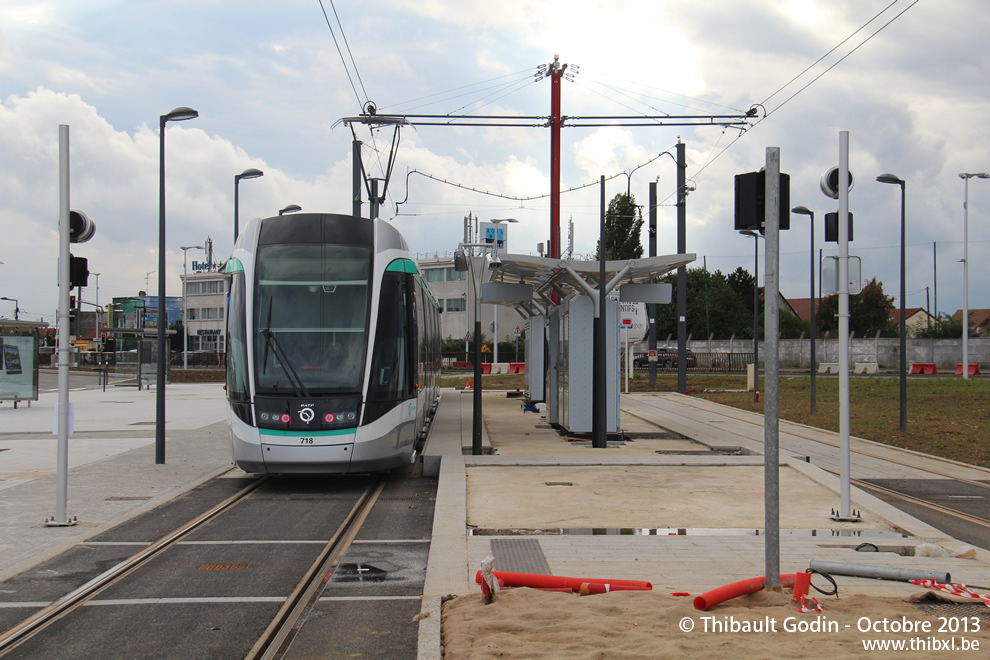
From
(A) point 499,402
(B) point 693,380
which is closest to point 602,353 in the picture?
(A) point 499,402

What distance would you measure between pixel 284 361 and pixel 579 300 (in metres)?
7.43

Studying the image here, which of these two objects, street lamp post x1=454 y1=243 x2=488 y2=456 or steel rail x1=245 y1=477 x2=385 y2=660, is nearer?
steel rail x1=245 y1=477 x2=385 y2=660

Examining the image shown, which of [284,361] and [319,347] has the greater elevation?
[319,347]

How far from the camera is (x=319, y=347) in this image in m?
11.2

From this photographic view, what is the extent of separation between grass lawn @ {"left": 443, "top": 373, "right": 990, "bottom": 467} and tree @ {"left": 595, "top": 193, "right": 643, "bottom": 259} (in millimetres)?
31831

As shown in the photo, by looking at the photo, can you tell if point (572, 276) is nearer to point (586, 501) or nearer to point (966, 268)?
point (586, 501)

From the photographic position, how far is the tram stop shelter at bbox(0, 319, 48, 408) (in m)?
25.8

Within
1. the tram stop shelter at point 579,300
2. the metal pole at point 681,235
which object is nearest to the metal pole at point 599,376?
the tram stop shelter at point 579,300

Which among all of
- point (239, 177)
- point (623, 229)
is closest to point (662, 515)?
point (239, 177)

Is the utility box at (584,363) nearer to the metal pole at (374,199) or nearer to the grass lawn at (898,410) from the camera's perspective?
the grass lawn at (898,410)

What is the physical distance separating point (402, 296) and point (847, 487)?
20.1ft

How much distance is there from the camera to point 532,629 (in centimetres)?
508

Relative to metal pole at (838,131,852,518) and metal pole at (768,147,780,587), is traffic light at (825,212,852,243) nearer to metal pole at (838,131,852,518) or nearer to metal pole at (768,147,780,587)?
metal pole at (838,131,852,518)

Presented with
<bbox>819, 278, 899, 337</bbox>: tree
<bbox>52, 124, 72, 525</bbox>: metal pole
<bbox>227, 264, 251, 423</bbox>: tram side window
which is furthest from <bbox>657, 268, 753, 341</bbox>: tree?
<bbox>52, 124, 72, 525</bbox>: metal pole
